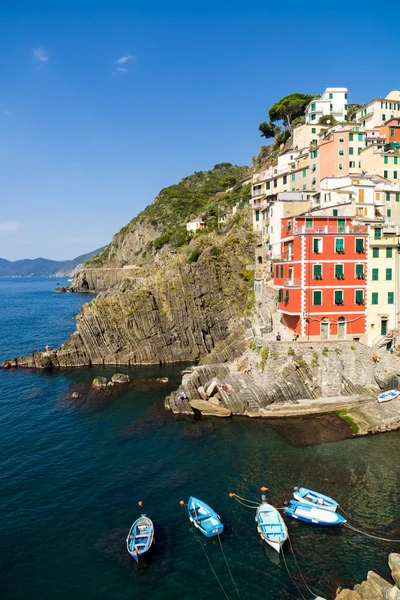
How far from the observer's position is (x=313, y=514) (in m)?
23.8

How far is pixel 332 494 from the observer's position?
26.7 metres

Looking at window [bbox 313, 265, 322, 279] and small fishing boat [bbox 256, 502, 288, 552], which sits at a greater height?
window [bbox 313, 265, 322, 279]

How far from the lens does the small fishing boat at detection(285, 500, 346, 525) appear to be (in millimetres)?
23486

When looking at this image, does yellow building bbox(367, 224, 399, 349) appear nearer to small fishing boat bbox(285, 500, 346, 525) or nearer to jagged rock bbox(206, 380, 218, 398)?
jagged rock bbox(206, 380, 218, 398)

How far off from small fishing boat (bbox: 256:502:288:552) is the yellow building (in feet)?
86.3

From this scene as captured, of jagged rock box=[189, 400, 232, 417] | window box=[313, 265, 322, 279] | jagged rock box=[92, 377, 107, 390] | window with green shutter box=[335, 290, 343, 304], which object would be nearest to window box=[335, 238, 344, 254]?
window box=[313, 265, 322, 279]

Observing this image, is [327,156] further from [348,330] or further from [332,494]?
[332,494]

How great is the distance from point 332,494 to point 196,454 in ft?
37.2

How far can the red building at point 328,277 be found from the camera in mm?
42500

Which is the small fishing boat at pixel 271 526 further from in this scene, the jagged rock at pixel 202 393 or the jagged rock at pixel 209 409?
the jagged rock at pixel 202 393

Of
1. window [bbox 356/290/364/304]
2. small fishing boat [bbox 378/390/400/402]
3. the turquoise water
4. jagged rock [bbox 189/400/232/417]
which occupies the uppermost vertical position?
window [bbox 356/290/364/304]

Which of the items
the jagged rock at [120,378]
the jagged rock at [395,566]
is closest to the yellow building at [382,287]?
the jagged rock at [395,566]

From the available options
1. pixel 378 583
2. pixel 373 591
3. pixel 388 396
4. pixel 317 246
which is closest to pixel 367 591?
pixel 373 591

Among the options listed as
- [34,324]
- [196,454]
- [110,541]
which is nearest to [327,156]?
[196,454]
